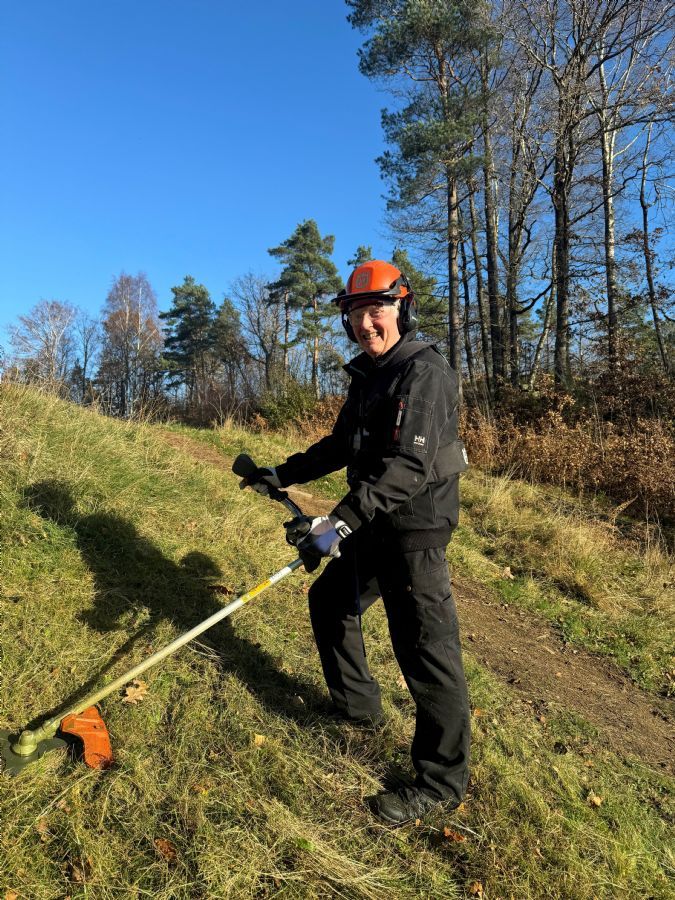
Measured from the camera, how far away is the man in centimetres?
222

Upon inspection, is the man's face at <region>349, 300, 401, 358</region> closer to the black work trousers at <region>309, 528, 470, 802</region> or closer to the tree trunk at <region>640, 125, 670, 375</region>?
the black work trousers at <region>309, 528, 470, 802</region>

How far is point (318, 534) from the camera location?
2195 mm

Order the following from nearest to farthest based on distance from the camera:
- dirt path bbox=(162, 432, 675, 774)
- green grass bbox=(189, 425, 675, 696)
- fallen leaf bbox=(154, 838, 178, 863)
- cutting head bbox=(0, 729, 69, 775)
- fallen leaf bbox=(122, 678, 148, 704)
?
fallen leaf bbox=(154, 838, 178, 863)
cutting head bbox=(0, 729, 69, 775)
fallen leaf bbox=(122, 678, 148, 704)
dirt path bbox=(162, 432, 675, 774)
green grass bbox=(189, 425, 675, 696)

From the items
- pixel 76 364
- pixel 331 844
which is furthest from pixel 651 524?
pixel 76 364

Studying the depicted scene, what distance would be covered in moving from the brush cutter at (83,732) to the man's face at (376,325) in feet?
3.03

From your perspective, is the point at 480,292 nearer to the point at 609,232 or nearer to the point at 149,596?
the point at 609,232

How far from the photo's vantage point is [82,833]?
2.11 meters

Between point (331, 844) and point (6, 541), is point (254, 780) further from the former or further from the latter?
point (6, 541)

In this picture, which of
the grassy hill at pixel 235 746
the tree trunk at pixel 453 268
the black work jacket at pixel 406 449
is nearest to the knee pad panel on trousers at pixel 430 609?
the black work jacket at pixel 406 449

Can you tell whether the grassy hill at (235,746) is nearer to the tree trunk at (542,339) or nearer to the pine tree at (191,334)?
the tree trunk at (542,339)

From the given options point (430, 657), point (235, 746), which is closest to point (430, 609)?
point (430, 657)

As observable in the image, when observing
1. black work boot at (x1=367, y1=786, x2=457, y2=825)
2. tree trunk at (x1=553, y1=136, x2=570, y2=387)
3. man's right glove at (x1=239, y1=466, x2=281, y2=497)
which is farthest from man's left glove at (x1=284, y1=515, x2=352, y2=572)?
tree trunk at (x1=553, y1=136, x2=570, y2=387)

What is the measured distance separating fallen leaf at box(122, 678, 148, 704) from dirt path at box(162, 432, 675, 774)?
99.8 inches

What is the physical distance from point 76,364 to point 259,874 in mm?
45109
